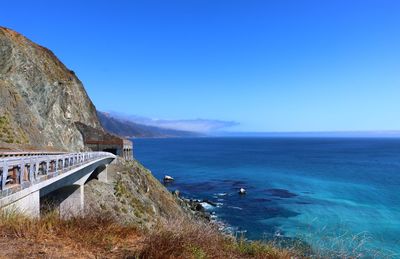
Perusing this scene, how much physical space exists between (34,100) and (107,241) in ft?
143

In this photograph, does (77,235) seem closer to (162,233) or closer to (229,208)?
(162,233)

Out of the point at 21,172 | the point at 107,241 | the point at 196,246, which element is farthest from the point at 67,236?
the point at 21,172

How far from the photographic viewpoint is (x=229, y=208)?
1973 inches

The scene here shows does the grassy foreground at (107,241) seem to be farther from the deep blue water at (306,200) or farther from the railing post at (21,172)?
the deep blue water at (306,200)

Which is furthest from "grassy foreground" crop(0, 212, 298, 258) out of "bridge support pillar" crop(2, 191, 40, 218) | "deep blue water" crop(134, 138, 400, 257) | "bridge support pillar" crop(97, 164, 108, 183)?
"bridge support pillar" crop(97, 164, 108, 183)

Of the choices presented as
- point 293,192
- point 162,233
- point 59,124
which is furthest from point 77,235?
point 293,192

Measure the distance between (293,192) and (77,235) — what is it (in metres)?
57.5

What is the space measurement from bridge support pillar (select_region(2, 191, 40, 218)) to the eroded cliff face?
74.6ft

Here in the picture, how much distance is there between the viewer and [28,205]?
34.8 feet

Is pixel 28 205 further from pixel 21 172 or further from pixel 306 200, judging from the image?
pixel 306 200

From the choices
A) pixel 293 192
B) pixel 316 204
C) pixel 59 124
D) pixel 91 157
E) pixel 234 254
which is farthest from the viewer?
pixel 293 192

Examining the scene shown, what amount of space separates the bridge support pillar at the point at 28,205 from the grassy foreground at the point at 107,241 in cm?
97

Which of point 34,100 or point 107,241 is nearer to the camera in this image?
point 107,241

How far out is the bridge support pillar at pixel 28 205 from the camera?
934 centimetres
